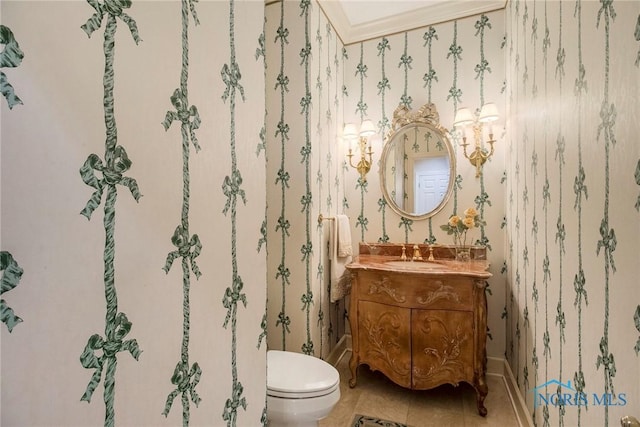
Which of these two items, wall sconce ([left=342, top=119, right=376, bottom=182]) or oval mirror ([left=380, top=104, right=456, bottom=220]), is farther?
wall sconce ([left=342, top=119, right=376, bottom=182])

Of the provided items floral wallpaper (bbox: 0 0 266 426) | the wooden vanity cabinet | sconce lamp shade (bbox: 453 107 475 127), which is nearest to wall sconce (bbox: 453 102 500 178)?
sconce lamp shade (bbox: 453 107 475 127)

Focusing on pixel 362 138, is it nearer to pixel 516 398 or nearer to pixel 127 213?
pixel 516 398

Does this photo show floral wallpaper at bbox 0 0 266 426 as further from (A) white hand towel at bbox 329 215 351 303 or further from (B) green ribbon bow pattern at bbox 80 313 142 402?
(A) white hand towel at bbox 329 215 351 303

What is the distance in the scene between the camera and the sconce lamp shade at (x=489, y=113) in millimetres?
2295

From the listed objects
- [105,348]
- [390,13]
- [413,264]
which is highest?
[390,13]

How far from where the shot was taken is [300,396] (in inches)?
53.0

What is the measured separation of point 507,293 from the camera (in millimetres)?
2340

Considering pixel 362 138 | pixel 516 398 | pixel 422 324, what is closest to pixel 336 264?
Result: pixel 422 324

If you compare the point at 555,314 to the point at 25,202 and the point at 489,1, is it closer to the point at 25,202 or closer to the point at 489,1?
the point at 25,202

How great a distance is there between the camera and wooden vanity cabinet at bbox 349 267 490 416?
192cm

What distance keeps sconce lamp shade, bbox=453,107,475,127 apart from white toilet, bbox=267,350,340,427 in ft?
6.44

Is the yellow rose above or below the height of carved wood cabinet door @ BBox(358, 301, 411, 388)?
above

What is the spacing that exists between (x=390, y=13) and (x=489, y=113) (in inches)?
42.7

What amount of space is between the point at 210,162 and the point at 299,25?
1.83 m
